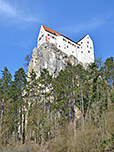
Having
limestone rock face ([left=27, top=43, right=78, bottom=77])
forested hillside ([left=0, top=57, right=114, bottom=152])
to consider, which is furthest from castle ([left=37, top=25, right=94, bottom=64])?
forested hillside ([left=0, top=57, right=114, bottom=152])

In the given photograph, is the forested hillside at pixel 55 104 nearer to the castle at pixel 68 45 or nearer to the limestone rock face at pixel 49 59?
the limestone rock face at pixel 49 59

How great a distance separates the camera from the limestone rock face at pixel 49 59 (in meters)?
52.1

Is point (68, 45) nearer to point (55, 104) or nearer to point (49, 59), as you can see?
point (49, 59)

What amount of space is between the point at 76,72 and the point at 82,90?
4050 mm

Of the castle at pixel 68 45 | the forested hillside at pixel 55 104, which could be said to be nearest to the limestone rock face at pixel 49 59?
the castle at pixel 68 45

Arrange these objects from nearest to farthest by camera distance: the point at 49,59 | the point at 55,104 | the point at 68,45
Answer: the point at 55,104, the point at 49,59, the point at 68,45

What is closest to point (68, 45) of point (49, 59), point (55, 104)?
point (49, 59)

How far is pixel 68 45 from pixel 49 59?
48.4 ft

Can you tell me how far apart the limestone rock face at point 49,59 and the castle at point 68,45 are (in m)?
3.29

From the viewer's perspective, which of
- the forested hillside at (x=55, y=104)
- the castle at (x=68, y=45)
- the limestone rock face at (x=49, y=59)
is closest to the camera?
the forested hillside at (x=55, y=104)

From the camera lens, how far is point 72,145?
50.7 feet

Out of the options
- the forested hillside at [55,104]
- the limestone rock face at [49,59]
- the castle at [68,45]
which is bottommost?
the forested hillside at [55,104]

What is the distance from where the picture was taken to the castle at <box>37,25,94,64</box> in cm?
6262

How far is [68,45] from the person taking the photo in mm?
65250
